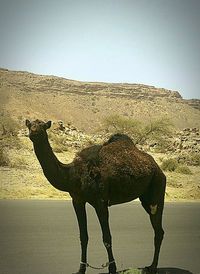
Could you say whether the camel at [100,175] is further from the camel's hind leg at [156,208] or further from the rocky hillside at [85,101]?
the rocky hillside at [85,101]

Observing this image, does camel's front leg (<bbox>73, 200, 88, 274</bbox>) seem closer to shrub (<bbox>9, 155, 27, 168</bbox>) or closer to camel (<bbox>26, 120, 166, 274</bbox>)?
camel (<bbox>26, 120, 166, 274</bbox>)

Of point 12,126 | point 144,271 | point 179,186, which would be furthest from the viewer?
point 12,126

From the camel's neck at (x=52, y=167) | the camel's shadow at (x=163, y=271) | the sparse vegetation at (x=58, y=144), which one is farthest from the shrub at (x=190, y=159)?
the camel's neck at (x=52, y=167)

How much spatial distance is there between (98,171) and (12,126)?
112 feet

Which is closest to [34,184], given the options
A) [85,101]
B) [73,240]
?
[73,240]

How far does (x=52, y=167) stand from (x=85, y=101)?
8512cm

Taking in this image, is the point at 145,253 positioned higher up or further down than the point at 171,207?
higher up

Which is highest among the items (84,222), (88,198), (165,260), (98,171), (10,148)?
(98,171)

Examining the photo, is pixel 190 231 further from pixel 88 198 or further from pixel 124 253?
pixel 88 198

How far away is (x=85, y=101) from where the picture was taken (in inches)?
3543

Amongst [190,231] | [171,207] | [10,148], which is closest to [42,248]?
[190,231]

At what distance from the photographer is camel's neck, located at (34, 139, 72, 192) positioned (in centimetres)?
517

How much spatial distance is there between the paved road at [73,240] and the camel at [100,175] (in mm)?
1036

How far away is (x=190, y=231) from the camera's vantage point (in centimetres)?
954
